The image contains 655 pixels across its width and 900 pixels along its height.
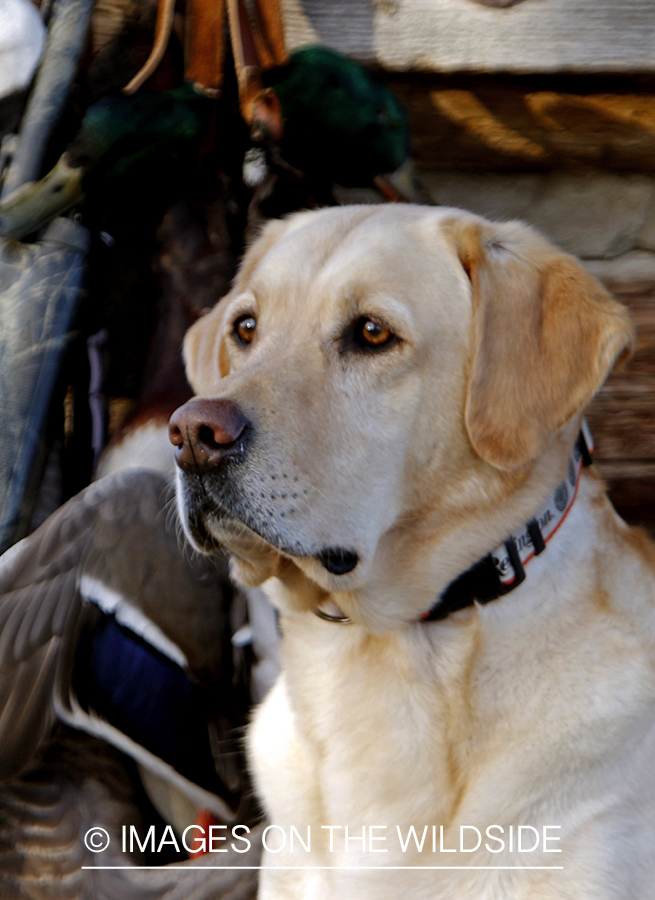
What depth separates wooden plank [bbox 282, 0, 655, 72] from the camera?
2496 millimetres

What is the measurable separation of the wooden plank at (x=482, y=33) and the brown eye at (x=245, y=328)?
131 centimetres

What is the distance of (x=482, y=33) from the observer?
8.28 feet

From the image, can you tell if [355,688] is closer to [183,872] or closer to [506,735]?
[506,735]

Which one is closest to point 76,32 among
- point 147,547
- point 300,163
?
point 300,163

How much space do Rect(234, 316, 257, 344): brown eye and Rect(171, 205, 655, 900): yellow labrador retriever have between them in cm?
11

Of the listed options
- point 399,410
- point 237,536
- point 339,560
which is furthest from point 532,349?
point 237,536

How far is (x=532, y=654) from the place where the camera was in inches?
56.1

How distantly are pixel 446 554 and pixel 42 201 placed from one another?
168cm

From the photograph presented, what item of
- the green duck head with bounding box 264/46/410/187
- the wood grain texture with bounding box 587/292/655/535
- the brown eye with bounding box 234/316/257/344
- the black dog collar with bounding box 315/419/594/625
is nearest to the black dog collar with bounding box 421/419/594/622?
the black dog collar with bounding box 315/419/594/625

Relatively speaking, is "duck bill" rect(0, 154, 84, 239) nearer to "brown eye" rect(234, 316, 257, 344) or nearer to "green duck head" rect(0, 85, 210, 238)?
"green duck head" rect(0, 85, 210, 238)

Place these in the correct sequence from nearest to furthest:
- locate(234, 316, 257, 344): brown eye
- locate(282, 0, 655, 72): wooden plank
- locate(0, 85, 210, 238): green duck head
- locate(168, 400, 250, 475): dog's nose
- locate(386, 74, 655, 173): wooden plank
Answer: locate(168, 400, 250, 475): dog's nose
locate(234, 316, 257, 344): brown eye
locate(0, 85, 210, 238): green duck head
locate(282, 0, 655, 72): wooden plank
locate(386, 74, 655, 173): wooden plank

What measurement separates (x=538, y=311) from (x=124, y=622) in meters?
1.31

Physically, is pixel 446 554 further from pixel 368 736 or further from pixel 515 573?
pixel 368 736

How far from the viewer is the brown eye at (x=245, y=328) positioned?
1680 millimetres
